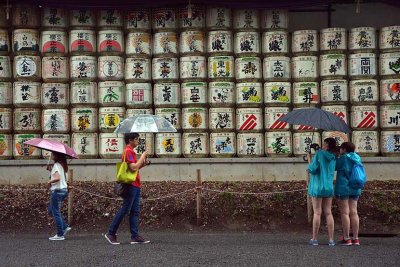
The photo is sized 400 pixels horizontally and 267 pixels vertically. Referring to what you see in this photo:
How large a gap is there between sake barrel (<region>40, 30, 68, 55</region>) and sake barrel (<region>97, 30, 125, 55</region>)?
829 millimetres

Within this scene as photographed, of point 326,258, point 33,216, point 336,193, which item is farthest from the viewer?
point 33,216

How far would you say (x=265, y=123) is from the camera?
14773mm

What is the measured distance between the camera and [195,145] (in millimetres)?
14672

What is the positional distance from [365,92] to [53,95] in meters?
6.93

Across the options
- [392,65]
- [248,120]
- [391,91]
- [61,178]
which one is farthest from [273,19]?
[61,178]

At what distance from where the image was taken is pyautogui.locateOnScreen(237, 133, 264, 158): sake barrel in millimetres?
14688

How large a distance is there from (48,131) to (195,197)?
376cm

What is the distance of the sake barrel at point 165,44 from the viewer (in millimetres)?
14828

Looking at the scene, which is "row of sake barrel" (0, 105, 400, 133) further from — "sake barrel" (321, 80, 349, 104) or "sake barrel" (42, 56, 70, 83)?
"sake barrel" (42, 56, 70, 83)

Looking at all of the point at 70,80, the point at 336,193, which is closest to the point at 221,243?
the point at 336,193

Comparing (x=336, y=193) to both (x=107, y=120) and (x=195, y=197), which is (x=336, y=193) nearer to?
(x=195, y=197)

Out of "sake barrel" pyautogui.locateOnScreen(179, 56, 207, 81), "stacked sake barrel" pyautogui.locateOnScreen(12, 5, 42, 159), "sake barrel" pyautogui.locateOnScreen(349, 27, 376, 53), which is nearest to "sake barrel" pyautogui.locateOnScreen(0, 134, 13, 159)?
"stacked sake barrel" pyautogui.locateOnScreen(12, 5, 42, 159)

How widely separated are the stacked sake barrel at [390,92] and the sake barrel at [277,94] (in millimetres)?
2080

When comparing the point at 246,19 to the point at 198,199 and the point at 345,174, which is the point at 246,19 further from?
the point at 345,174
